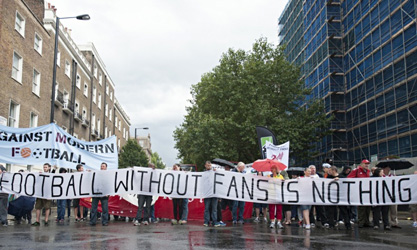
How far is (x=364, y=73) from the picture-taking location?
115 feet

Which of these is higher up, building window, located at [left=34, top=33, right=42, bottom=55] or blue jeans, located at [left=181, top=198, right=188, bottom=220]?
building window, located at [left=34, top=33, right=42, bottom=55]

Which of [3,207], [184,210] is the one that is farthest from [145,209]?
[3,207]

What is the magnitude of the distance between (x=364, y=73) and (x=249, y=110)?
11391mm

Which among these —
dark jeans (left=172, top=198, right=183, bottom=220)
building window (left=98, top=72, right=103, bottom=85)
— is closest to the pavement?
dark jeans (left=172, top=198, right=183, bottom=220)

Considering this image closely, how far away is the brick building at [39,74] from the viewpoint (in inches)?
870

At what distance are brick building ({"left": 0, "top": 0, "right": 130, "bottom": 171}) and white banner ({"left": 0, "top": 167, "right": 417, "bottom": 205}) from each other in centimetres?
796

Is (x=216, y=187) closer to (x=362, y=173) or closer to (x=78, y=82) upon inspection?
(x=362, y=173)

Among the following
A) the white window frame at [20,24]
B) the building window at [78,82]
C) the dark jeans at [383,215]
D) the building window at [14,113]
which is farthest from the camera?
the building window at [78,82]

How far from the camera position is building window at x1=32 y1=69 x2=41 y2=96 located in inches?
1023

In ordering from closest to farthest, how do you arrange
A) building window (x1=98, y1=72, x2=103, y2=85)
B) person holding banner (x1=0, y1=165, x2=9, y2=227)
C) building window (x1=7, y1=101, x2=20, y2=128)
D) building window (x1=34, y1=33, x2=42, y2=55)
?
person holding banner (x1=0, y1=165, x2=9, y2=227)
building window (x1=7, y1=101, x2=20, y2=128)
building window (x1=34, y1=33, x2=42, y2=55)
building window (x1=98, y1=72, x2=103, y2=85)

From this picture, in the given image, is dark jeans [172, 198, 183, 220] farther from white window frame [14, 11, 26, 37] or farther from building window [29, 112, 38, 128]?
building window [29, 112, 38, 128]

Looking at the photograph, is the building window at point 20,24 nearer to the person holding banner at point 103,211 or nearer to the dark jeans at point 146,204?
the person holding banner at point 103,211

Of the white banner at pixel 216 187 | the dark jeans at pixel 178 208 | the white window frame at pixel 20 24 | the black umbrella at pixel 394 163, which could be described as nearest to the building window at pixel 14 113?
the white window frame at pixel 20 24

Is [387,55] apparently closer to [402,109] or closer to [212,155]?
[402,109]
